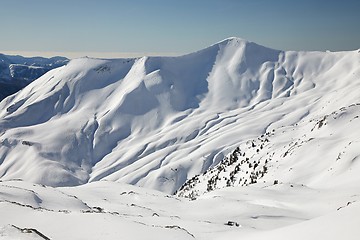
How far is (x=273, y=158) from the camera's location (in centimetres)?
8412

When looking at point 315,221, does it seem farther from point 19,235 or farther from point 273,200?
point 273,200

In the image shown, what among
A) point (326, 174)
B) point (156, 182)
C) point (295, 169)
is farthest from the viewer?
point (156, 182)

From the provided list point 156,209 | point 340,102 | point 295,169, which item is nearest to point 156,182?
point 340,102

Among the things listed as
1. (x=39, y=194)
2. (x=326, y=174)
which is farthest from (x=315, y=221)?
(x=326, y=174)

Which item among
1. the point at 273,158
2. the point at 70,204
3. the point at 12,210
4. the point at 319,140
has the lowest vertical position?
the point at 273,158

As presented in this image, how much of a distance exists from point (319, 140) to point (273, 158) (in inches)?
462

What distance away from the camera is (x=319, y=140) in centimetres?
7738

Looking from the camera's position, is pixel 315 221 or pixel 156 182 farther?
pixel 156 182

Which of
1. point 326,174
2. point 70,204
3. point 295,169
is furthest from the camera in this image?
point 295,169

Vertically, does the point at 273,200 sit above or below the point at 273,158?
above

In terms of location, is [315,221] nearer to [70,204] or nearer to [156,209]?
[156,209]

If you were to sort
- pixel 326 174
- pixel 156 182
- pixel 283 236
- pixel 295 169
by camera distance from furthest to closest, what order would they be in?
pixel 156 182, pixel 295 169, pixel 326 174, pixel 283 236

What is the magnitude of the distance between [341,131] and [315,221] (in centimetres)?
6666

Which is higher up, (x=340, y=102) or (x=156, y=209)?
(x=156, y=209)
